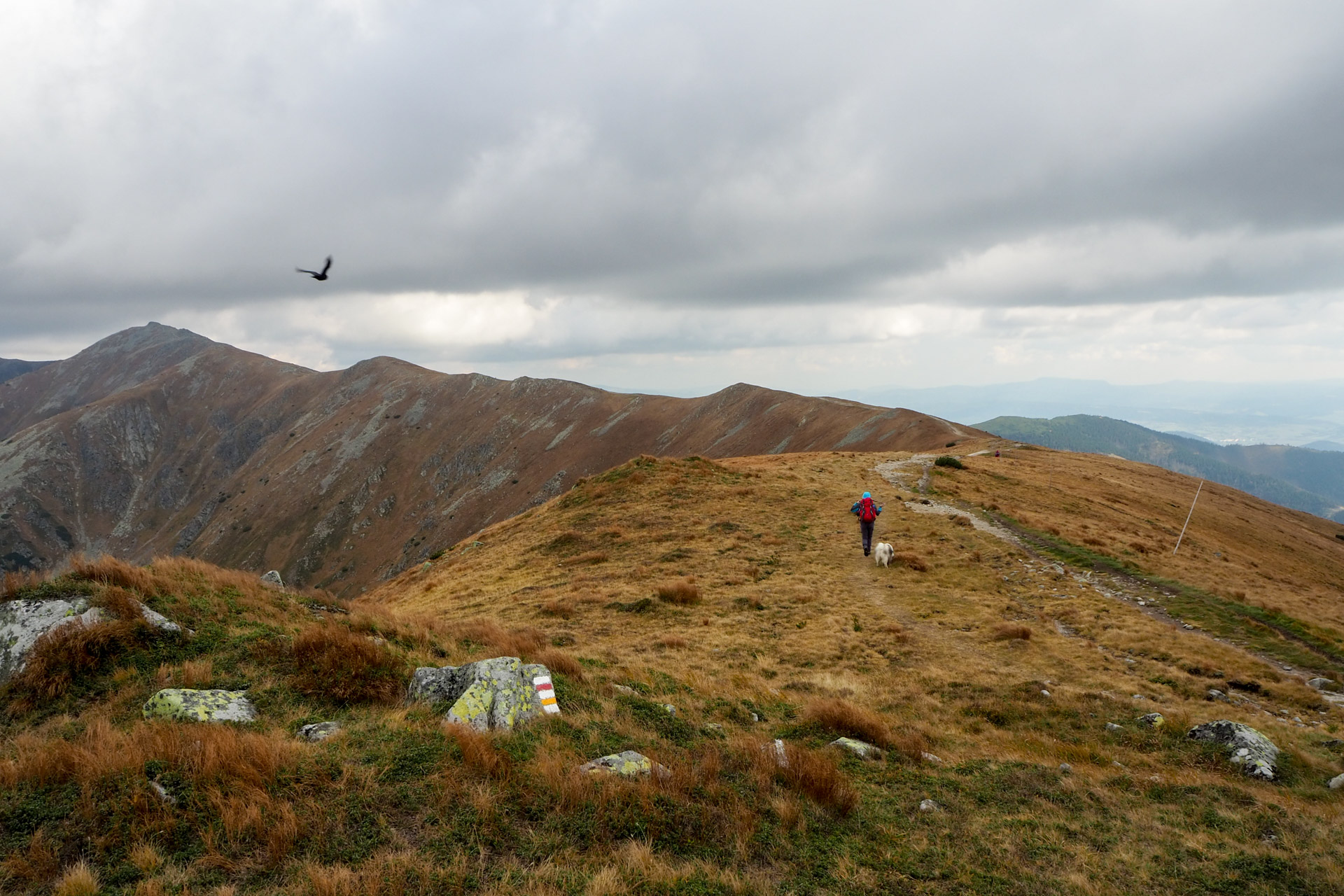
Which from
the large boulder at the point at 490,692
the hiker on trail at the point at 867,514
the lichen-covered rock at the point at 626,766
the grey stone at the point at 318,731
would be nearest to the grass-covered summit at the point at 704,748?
the lichen-covered rock at the point at 626,766

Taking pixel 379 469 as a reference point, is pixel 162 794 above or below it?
above

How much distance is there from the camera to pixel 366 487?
149625 millimetres

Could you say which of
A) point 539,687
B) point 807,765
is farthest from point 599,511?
point 807,765

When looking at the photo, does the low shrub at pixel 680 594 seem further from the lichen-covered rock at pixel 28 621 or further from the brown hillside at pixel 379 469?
the brown hillside at pixel 379 469

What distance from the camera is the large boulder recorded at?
352 inches

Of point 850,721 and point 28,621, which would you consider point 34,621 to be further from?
point 850,721

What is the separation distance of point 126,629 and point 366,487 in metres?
156

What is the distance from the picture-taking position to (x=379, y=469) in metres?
155

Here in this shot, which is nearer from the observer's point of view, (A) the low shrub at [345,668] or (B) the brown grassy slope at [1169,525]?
(A) the low shrub at [345,668]

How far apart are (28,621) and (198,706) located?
13.8 feet

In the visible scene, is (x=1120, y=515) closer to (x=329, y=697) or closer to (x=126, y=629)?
(x=329, y=697)

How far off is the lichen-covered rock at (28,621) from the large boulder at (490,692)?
5.73 m

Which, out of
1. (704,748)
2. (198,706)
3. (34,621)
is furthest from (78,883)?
(704,748)

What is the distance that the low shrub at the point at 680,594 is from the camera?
68.1 ft
